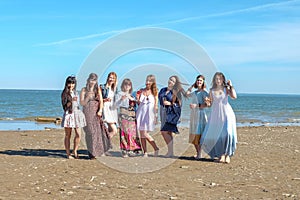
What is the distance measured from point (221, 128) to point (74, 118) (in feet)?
10.4

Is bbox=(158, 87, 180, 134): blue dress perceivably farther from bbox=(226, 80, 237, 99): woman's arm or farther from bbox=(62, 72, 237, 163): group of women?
bbox=(226, 80, 237, 99): woman's arm

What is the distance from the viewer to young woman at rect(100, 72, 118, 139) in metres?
10.4

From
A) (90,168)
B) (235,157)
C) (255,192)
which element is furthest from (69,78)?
(255,192)

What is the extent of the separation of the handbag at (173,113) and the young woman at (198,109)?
337 millimetres

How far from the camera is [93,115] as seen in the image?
1006 centimetres

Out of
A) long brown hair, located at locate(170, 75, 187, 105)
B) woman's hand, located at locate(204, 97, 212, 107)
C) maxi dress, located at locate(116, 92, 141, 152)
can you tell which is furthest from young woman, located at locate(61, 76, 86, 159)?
woman's hand, located at locate(204, 97, 212, 107)

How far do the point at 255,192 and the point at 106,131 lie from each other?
4.28m

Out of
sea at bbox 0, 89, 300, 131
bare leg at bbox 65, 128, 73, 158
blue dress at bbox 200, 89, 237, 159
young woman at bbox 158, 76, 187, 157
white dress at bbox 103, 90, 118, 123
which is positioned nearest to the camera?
blue dress at bbox 200, 89, 237, 159

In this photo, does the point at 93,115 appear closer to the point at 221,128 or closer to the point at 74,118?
the point at 74,118

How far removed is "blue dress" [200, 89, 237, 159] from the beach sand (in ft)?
1.28

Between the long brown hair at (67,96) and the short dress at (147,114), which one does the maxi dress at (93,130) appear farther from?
the short dress at (147,114)

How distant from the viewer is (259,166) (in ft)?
30.9

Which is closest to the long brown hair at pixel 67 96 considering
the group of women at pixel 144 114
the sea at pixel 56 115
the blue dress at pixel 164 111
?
the group of women at pixel 144 114

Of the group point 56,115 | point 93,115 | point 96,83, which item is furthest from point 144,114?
point 56,115
